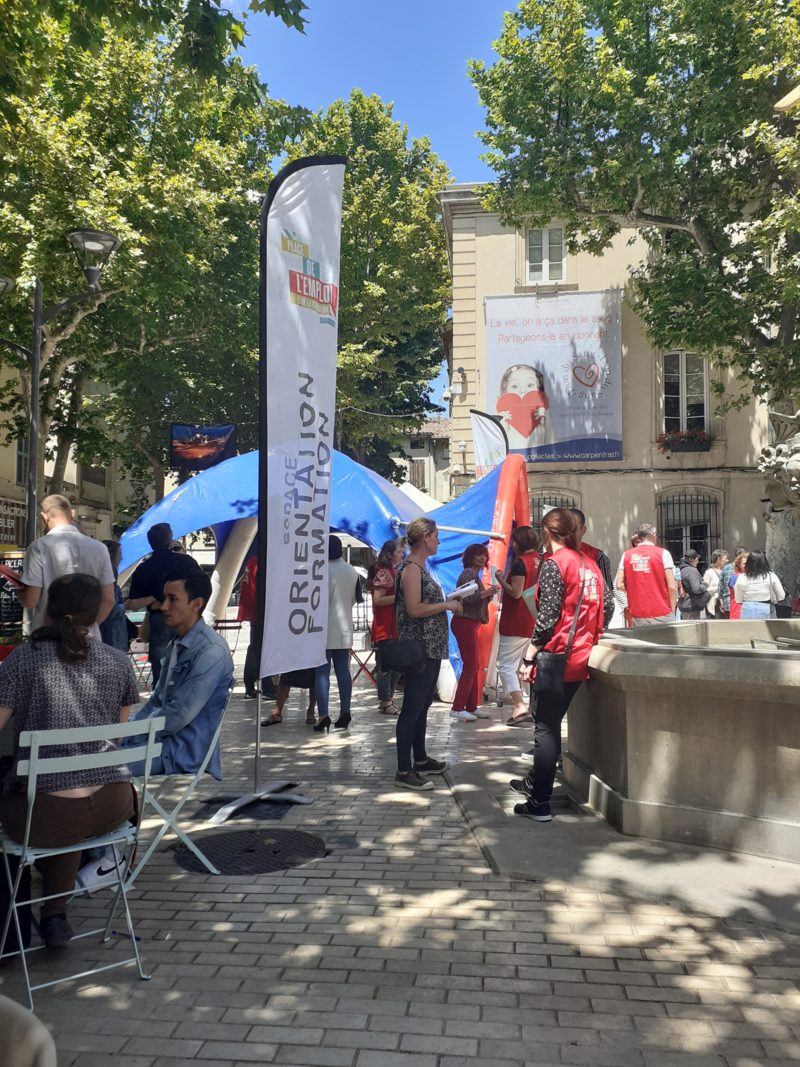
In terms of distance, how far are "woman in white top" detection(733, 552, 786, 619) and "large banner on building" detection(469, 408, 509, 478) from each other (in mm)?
7792

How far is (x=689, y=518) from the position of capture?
77.2ft

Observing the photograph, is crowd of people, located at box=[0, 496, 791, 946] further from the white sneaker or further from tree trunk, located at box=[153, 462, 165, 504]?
tree trunk, located at box=[153, 462, 165, 504]

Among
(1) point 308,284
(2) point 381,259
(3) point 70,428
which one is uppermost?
(2) point 381,259

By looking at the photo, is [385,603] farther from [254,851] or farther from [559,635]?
[254,851]

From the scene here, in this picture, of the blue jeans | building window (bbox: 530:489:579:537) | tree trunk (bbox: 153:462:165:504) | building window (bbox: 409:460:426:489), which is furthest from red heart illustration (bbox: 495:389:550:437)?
building window (bbox: 409:460:426:489)

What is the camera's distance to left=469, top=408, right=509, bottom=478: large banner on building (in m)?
17.6

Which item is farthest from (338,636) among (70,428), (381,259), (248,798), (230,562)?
(381,259)

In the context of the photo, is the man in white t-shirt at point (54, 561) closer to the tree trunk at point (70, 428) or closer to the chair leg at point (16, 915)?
the chair leg at point (16, 915)

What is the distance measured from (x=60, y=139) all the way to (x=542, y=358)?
12.4 meters

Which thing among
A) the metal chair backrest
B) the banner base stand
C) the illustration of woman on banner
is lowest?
the banner base stand

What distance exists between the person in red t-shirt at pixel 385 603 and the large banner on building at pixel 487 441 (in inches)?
308

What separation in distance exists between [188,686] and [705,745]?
2719mm

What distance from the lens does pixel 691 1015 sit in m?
3.07

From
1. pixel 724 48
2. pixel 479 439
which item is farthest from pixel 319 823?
pixel 724 48
